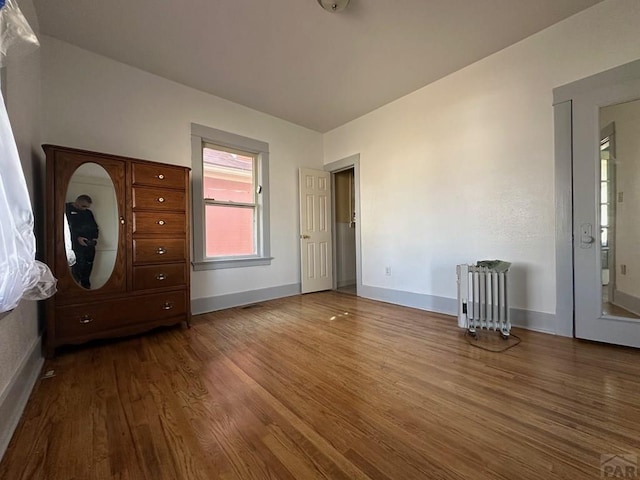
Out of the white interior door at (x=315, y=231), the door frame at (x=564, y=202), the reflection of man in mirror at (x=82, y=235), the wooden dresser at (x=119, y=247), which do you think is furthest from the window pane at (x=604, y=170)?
the reflection of man in mirror at (x=82, y=235)

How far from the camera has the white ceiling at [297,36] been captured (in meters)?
2.00

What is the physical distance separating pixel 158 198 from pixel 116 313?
1055mm

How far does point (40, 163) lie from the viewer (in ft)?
6.90

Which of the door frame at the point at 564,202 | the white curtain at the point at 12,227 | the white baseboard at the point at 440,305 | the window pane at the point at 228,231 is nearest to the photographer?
the white curtain at the point at 12,227

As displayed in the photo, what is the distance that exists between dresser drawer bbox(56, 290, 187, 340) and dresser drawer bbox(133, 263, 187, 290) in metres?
0.10

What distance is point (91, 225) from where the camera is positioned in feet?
6.97

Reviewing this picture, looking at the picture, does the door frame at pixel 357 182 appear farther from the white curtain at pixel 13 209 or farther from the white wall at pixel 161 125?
the white curtain at pixel 13 209

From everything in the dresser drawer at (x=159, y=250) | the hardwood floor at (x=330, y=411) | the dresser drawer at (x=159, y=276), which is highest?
the dresser drawer at (x=159, y=250)

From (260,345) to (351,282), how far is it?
9.90 ft

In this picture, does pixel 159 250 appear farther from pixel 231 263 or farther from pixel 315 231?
pixel 315 231

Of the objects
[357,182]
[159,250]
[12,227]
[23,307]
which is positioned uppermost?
[357,182]

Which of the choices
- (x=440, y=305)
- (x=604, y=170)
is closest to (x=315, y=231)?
(x=440, y=305)

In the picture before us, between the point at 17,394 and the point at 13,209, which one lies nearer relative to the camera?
the point at 13,209

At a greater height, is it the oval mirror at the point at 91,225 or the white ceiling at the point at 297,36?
the white ceiling at the point at 297,36
